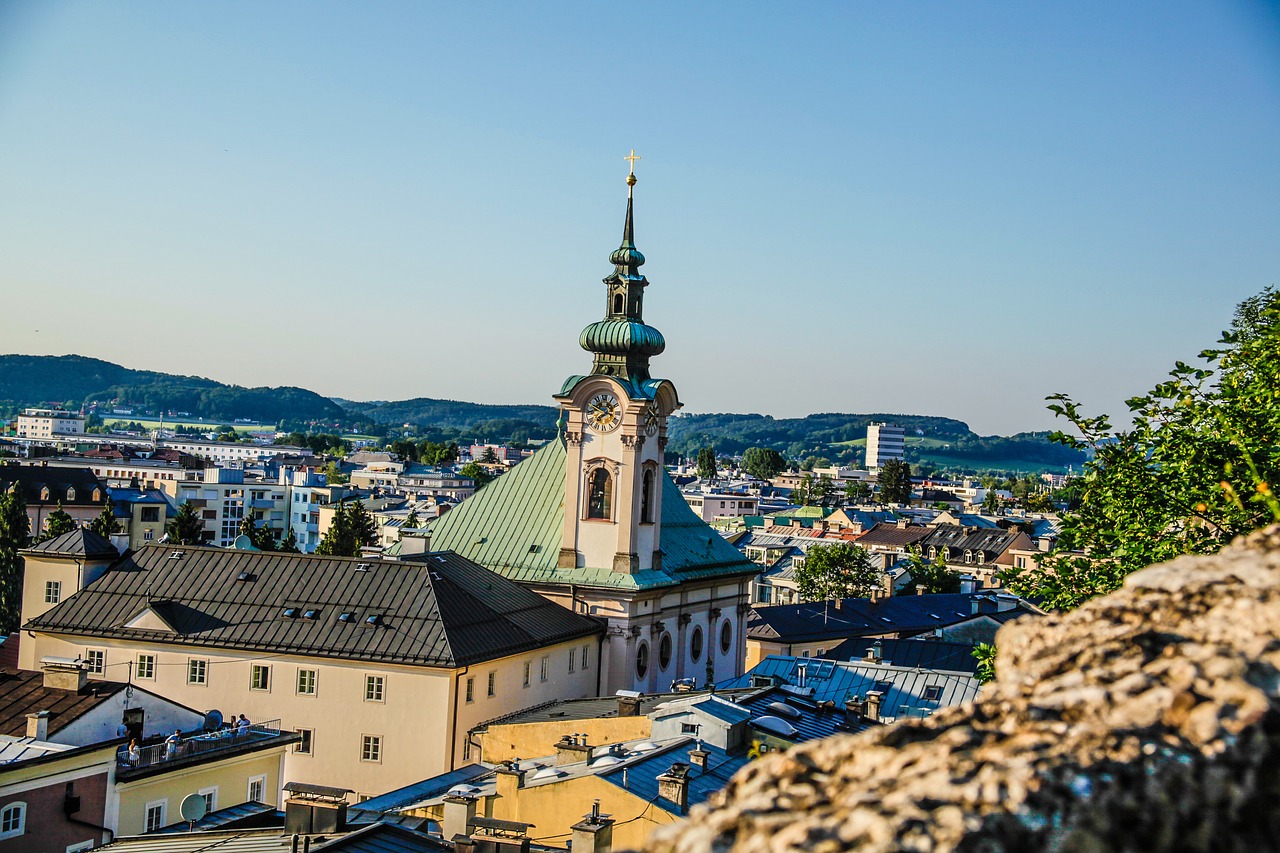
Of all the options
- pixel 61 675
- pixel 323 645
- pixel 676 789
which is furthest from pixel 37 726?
pixel 323 645

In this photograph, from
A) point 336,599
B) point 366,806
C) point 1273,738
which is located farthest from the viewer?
point 336,599

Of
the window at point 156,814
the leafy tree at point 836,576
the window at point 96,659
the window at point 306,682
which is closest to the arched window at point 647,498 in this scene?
the window at point 306,682

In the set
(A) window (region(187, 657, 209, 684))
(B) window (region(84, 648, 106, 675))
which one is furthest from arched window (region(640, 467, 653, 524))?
(B) window (region(84, 648, 106, 675))

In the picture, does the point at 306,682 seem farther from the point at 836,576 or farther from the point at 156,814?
the point at 836,576

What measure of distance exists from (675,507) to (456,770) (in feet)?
81.1

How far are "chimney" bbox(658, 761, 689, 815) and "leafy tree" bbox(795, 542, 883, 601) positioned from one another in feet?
254

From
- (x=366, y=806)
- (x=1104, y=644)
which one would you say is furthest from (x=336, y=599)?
(x=1104, y=644)

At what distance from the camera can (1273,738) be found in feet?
15.1

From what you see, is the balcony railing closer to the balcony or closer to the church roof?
the balcony

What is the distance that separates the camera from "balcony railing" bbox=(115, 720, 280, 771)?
28766mm

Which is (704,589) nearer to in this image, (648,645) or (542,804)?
(648,645)

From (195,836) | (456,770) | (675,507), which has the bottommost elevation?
(456,770)

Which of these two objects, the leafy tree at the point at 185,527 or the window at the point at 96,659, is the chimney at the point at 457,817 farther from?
the leafy tree at the point at 185,527

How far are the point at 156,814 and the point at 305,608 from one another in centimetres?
1585
